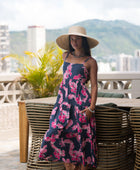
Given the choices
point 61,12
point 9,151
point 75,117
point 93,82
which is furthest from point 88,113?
point 61,12

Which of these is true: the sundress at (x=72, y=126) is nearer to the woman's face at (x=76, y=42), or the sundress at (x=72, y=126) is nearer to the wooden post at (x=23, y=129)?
the woman's face at (x=76, y=42)

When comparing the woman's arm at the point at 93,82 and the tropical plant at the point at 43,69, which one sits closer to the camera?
the woman's arm at the point at 93,82

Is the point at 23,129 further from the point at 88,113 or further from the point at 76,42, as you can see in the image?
the point at 76,42

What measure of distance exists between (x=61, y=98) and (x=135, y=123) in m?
0.75

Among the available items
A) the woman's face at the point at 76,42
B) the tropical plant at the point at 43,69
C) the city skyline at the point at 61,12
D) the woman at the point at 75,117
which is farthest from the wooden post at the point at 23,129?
the city skyline at the point at 61,12

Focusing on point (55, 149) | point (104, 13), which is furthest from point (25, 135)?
point (104, 13)

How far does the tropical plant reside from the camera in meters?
7.15

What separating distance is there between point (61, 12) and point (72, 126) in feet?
294

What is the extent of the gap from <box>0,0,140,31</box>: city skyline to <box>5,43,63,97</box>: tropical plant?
75372 millimetres

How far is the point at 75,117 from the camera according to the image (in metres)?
3.69

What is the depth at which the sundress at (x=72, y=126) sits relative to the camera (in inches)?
145

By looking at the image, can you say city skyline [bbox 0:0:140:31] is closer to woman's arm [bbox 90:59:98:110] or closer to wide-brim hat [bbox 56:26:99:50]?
wide-brim hat [bbox 56:26:99:50]

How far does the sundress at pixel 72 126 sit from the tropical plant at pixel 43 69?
133 inches

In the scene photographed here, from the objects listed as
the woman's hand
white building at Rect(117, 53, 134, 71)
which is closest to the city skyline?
white building at Rect(117, 53, 134, 71)
